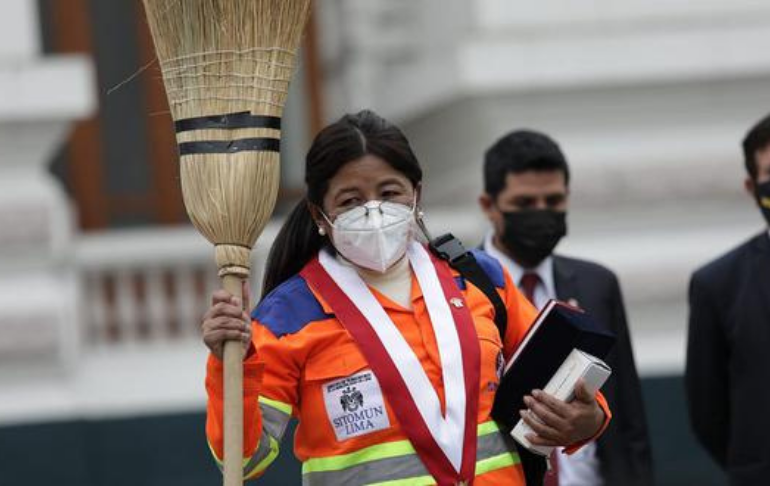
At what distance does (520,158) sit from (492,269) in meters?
1.72

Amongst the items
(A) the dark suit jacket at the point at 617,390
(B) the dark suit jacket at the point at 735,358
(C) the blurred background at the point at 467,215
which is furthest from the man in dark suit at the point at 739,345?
(C) the blurred background at the point at 467,215

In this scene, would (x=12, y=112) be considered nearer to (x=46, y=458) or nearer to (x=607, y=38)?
(x=46, y=458)

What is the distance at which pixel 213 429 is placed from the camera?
4.71 metres

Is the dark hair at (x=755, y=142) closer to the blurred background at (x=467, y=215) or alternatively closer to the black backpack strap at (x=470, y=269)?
the black backpack strap at (x=470, y=269)

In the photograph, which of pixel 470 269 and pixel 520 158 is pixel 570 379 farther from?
pixel 520 158

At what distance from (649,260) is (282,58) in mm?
5243

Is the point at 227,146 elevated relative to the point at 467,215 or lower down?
elevated

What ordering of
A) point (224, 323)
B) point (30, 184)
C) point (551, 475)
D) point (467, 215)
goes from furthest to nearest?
point (467, 215)
point (30, 184)
point (551, 475)
point (224, 323)

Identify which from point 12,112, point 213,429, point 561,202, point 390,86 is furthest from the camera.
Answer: point 390,86

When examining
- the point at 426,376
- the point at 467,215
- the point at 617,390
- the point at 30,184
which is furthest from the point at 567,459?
the point at 30,184

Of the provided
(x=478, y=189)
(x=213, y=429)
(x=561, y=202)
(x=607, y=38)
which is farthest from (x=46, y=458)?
(x=213, y=429)

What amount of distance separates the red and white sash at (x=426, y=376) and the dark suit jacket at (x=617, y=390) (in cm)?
192

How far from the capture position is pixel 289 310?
15.8ft

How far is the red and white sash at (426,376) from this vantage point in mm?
4691
